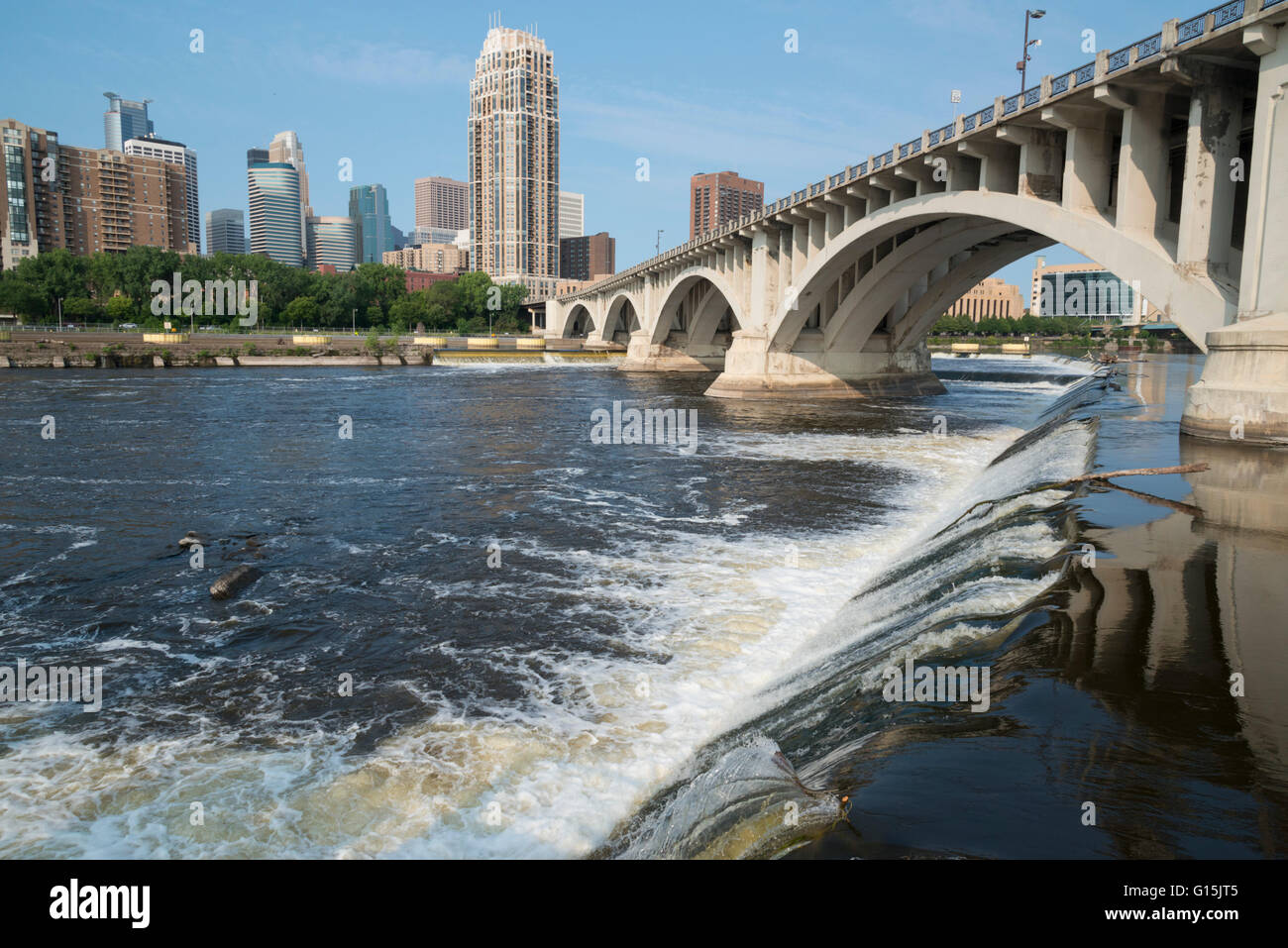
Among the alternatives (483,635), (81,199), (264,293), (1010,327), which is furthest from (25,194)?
(483,635)

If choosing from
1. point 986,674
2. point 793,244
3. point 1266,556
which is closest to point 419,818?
point 986,674

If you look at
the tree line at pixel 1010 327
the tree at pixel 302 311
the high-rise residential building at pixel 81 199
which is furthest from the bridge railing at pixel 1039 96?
the high-rise residential building at pixel 81 199

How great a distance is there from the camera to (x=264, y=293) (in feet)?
398

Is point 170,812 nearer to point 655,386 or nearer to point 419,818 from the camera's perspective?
point 419,818

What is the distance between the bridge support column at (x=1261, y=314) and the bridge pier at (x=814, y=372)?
30.3 meters

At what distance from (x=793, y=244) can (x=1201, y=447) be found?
102 ft

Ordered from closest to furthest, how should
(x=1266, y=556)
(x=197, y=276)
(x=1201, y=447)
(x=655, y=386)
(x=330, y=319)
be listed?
1. (x=1266, y=556)
2. (x=1201, y=447)
3. (x=655, y=386)
4. (x=197, y=276)
5. (x=330, y=319)

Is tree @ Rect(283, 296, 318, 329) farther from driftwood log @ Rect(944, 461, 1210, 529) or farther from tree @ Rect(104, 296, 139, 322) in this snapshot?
driftwood log @ Rect(944, 461, 1210, 529)

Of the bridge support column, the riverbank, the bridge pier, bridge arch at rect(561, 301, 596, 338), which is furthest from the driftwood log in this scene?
bridge arch at rect(561, 301, 596, 338)

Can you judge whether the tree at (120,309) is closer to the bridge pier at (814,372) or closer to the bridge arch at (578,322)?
the bridge arch at (578,322)

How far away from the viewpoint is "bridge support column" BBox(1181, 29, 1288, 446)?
1661 cm

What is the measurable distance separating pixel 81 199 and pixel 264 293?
76.2m

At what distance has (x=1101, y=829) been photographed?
15.4 ft
